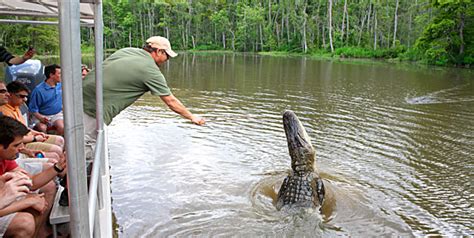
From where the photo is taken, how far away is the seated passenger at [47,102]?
18.5ft

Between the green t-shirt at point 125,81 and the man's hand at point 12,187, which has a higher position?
the green t-shirt at point 125,81

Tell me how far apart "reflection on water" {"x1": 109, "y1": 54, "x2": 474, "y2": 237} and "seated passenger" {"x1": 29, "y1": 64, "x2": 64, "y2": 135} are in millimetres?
1195

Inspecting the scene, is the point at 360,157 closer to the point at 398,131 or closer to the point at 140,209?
the point at 398,131

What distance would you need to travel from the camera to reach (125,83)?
11.9 ft

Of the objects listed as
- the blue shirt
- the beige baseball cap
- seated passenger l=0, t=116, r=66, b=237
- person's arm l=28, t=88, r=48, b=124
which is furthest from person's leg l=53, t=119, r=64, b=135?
seated passenger l=0, t=116, r=66, b=237

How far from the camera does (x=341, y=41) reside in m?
48.5

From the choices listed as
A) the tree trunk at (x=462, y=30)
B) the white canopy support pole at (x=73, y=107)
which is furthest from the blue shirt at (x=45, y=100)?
the tree trunk at (x=462, y=30)

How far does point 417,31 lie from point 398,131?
3792 centimetres

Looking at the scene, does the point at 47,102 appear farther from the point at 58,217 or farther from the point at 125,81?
the point at 58,217

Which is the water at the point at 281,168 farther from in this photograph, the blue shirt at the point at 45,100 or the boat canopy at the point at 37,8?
the boat canopy at the point at 37,8

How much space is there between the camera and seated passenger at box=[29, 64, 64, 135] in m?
5.63

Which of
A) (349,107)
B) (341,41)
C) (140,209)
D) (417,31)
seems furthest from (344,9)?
(140,209)

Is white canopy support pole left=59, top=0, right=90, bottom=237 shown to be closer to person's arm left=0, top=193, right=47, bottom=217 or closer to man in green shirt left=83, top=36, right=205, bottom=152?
person's arm left=0, top=193, right=47, bottom=217

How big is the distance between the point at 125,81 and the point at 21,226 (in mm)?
1667
